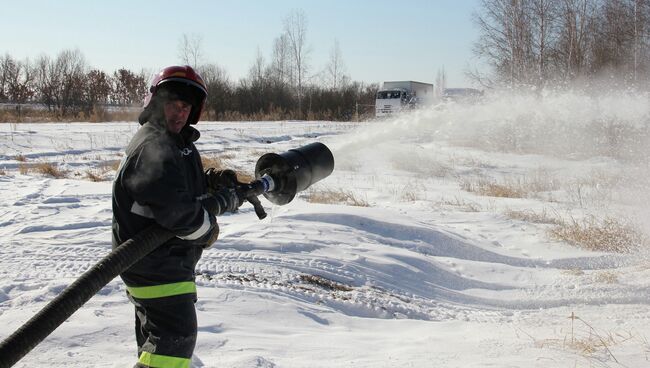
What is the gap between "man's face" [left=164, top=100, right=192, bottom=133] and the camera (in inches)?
96.7

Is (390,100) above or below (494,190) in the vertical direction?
above

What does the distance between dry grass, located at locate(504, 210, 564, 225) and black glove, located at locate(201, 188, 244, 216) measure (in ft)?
23.3

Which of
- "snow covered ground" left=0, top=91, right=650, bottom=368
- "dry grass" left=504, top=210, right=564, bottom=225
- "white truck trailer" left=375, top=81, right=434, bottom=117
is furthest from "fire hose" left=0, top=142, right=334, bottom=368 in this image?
"white truck trailer" left=375, top=81, right=434, bottom=117

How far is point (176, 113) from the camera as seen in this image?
247cm

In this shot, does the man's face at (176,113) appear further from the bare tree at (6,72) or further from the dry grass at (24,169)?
the bare tree at (6,72)

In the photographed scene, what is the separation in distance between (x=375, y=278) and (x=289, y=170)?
130 inches

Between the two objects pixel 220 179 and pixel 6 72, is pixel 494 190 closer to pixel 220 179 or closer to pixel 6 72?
pixel 220 179

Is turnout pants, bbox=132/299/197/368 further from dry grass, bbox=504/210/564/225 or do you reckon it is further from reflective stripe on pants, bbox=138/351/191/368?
dry grass, bbox=504/210/564/225

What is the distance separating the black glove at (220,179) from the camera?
2431mm

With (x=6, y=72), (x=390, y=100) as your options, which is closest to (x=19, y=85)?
(x=6, y=72)

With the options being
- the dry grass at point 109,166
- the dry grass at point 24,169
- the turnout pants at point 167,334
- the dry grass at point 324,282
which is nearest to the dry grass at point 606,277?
the dry grass at point 324,282

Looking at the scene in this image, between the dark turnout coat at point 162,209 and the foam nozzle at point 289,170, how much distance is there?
1.09 ft

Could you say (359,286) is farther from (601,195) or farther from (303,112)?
(303,112)

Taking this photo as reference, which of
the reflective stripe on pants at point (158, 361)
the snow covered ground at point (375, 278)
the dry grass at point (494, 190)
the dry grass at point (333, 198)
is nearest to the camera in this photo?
the reflective stripe on pants at point (158, 361)
